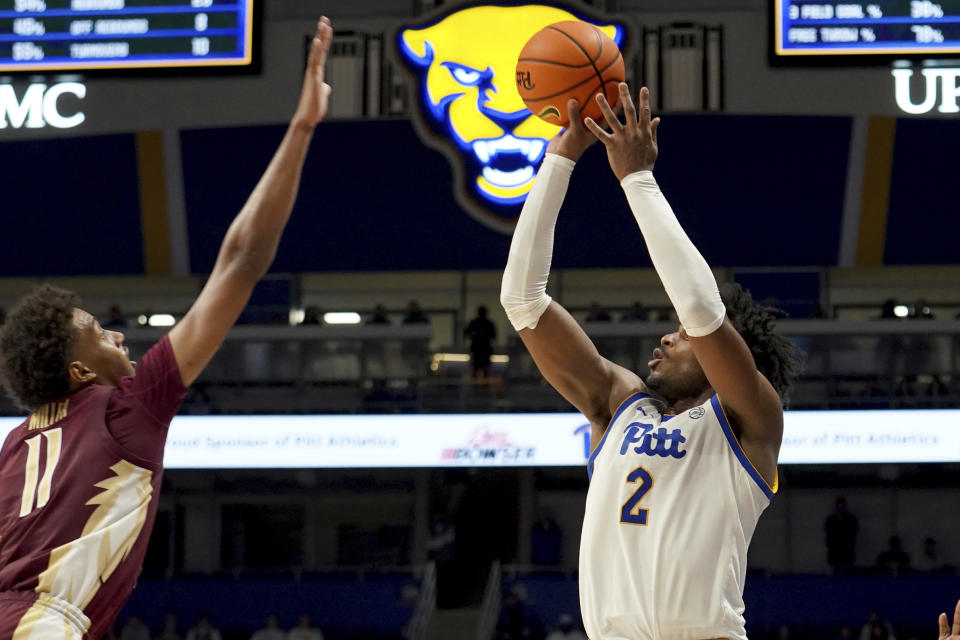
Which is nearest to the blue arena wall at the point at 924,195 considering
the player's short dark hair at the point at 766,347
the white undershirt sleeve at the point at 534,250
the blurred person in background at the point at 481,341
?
the blurred person in background at the point at 481,341

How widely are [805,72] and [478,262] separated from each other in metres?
5.43

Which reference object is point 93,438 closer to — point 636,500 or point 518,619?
point 636,500

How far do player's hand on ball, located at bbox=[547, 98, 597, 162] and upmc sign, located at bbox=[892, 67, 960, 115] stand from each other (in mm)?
11593

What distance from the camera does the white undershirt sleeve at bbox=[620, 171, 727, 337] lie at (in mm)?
2920

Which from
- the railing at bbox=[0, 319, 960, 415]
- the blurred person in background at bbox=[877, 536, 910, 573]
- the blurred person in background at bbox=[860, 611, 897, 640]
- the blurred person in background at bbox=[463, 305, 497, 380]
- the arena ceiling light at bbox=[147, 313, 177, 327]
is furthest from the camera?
the arena ceiling light at bbox=[147, 313, 177, 327]

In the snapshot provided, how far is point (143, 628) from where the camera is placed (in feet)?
51.5

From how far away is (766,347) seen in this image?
11.3 ft

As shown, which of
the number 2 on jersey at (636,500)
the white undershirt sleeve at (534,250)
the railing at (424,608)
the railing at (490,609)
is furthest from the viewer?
the railing at (424,608)

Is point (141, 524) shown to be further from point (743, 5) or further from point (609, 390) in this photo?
point (743, 5)

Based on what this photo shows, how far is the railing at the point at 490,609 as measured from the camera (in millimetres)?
15273

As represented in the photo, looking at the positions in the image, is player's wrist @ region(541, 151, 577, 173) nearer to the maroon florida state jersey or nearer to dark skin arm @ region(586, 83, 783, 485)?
dark skin arm @ region(586, 83, 783, 485)

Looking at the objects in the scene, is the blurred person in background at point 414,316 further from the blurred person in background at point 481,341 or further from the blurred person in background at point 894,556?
the blurred person in background at point 894,556

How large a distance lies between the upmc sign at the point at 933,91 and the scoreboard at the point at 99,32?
27.6ft

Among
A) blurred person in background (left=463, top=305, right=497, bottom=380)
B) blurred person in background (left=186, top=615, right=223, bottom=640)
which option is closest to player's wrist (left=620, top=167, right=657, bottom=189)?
blurred person in background (left=186, top=615, right=223, bottom=640)
